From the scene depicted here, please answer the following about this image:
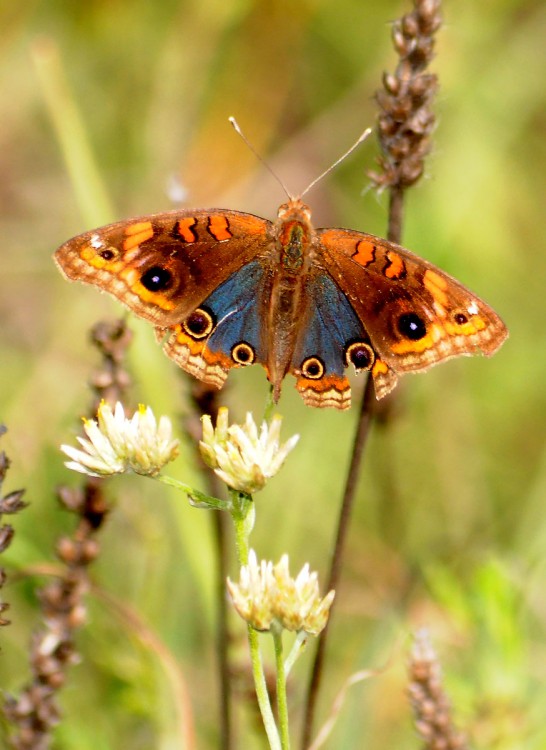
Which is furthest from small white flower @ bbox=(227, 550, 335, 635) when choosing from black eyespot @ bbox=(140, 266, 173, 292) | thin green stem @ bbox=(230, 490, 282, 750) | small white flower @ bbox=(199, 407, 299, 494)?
black eyespot @ bbox=(140, 266, 173, 292)

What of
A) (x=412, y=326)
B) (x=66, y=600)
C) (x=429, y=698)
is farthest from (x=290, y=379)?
(x=429, y=698)

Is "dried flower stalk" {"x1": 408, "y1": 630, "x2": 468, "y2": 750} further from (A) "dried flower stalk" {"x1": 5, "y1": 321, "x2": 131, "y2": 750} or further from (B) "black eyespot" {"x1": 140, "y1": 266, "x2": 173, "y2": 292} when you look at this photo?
(B) "black eyespot" {"x1": 140, "y1": 266, "x2": 173, "y2": 292}

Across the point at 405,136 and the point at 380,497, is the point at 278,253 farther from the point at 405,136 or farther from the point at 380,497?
the point at 380,497

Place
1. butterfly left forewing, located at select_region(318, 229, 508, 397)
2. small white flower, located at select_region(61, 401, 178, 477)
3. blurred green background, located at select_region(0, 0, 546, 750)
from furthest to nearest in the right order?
1. blurred green background, located at select_region(0, 0, 546, 750)
2. butterfly left forewing, located at select_region(318, 229, 508, 397)
3. small white flower, located at select_region(61, 401, 178, 477)

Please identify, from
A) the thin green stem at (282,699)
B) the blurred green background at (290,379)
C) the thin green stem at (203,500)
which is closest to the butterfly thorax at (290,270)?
the blurred green background at (290,379)

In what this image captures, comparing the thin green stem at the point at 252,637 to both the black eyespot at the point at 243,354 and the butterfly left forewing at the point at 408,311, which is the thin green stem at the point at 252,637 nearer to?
the butterfly left forewing at the point at 408,311

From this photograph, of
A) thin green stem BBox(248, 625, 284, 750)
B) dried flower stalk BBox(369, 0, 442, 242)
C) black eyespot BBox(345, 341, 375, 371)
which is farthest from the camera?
black eyespot BBox(345, 341, 375, 371)
